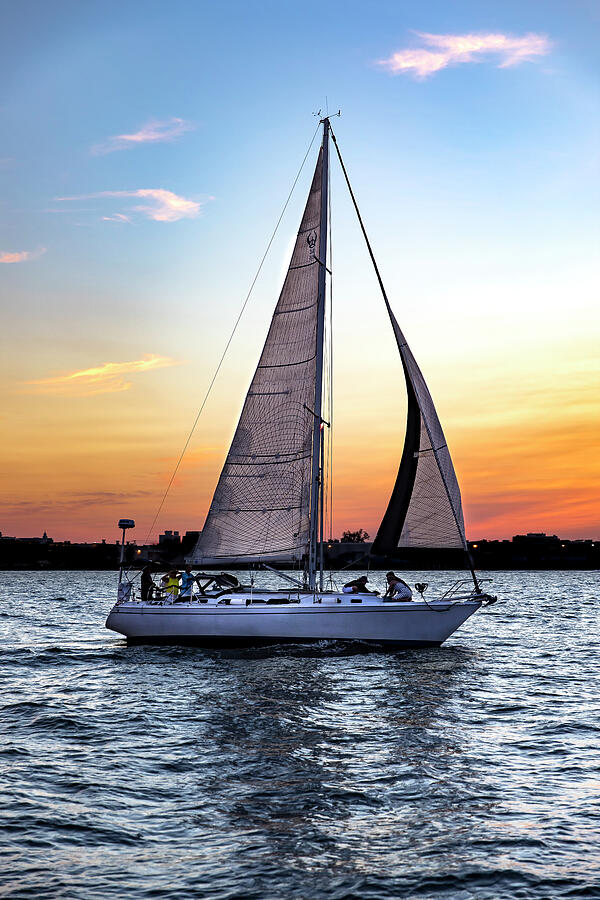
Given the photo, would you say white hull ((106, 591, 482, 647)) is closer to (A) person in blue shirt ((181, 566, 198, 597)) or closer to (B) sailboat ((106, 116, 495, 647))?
(B) sailboat ((106, 116, 495, 647))

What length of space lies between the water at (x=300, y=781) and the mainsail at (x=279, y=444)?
4.35 meters

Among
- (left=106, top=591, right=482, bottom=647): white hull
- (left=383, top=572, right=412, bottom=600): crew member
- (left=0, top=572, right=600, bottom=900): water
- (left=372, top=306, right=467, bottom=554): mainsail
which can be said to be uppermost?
(left=372, top=306, right=467, bottom=554): mainsail

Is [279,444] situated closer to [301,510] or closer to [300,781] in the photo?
[301,510]

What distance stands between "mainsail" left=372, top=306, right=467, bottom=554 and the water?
374cm

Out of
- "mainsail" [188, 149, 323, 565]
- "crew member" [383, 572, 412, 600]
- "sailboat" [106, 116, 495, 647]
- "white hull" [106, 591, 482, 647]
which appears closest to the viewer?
"white hull" [106, 591, 482, 647]

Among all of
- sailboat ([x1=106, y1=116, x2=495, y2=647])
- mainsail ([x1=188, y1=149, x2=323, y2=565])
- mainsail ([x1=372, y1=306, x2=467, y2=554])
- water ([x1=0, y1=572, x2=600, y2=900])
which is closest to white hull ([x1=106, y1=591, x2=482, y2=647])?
sailboat ([x1=106, y1=116, x2=495, y2=647])

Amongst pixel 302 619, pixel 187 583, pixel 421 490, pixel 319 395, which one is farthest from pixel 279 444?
pixel 302 619

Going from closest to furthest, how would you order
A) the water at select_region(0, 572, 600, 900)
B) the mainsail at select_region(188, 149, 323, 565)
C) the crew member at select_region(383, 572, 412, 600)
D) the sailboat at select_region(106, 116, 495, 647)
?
the water at select_region(0, 572, 600, 900) → the sailboat at select_region(106, 116, 495, 647) → the crew member at select_region(383, 572, 412, 600) → the mainsail at select_region(188, 149, 323, 565)

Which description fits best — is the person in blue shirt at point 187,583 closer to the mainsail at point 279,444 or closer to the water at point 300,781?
the mainsail at point 279,444

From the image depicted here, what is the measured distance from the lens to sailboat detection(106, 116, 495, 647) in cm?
2384

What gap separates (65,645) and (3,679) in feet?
30.2

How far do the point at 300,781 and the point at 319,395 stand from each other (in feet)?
52.1

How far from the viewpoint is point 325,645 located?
23516 millimetres

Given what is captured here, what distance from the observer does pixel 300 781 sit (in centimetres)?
1141
